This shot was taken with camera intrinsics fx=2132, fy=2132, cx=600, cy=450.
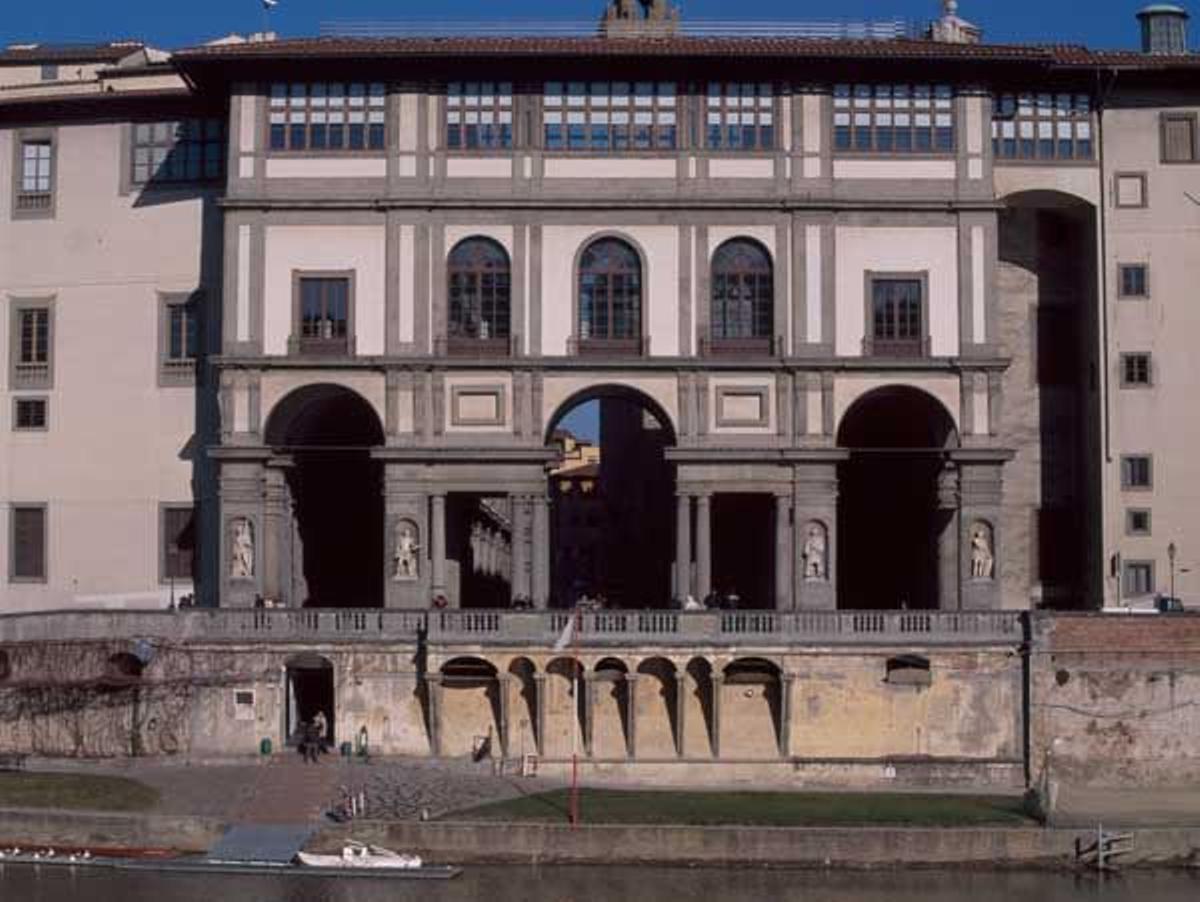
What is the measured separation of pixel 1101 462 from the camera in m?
69.9

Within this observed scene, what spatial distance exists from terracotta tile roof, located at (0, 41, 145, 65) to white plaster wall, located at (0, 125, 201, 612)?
7.30 meters

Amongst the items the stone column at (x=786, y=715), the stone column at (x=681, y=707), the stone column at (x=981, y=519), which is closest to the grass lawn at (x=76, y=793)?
→ the stone column at (x=681, y=707)

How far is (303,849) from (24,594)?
72.7ft

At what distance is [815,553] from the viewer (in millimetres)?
65562

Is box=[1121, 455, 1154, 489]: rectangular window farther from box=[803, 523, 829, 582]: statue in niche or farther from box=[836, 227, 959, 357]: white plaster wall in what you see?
box=[803, 523, 829, 582]: statue in niche

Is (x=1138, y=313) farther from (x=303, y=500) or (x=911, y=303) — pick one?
(x=303, y=500)

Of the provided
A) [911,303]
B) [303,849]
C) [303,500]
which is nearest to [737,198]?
[911,303]

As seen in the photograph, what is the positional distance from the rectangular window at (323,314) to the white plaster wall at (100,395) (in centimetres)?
571

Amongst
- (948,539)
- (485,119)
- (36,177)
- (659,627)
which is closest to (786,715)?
(659,627)

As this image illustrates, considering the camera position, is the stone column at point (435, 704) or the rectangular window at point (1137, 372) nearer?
the stone column at point (435, 704)

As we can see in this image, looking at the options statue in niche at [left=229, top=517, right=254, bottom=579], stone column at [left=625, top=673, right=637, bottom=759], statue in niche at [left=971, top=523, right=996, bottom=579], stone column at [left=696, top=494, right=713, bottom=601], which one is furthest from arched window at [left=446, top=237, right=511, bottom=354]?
statue in niche at [left=971, top=523, right=996, bottom=579]

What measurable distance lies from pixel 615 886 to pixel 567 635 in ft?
32.7

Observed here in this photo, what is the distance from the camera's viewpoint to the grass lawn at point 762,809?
54.2m

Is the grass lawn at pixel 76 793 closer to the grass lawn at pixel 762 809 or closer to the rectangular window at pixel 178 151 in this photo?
the grass lawn at pixel 762 809
